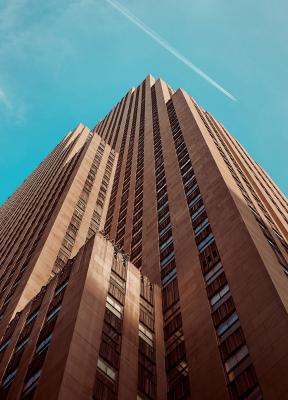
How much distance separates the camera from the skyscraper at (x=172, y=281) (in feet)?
88.5

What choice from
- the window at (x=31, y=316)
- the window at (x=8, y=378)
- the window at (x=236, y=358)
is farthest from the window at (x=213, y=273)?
the window at (x=8, y=378)

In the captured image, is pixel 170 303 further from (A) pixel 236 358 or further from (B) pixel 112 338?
(A) pixel 236 358

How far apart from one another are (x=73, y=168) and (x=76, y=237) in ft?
76.5

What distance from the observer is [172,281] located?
39.9m

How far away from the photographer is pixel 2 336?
1543 inches

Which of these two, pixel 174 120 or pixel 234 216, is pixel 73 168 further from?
pixel 234 216

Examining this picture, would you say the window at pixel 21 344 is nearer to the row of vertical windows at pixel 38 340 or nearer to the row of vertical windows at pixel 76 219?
the row of vertical windows at pixel 38 340

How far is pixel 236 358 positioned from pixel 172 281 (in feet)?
40.9

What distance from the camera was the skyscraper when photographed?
27.0 meters

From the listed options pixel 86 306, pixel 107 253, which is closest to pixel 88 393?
pixel 86 306

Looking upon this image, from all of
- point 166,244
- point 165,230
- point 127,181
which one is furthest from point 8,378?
Result: point 127,181

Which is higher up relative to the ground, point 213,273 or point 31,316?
point 213,273

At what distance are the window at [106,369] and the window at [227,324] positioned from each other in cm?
723

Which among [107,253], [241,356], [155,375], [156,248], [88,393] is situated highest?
[156,248]
